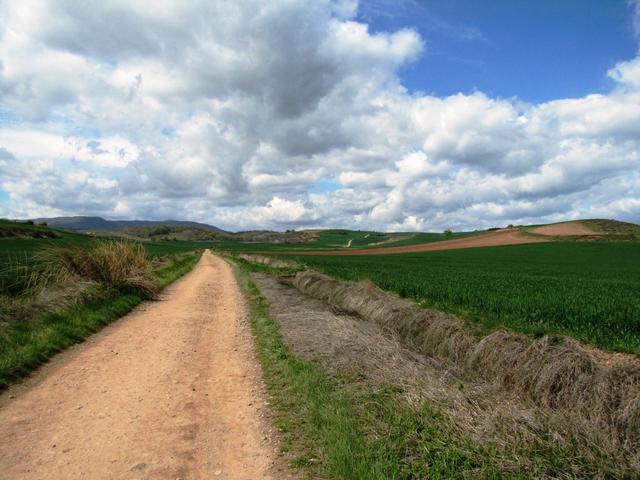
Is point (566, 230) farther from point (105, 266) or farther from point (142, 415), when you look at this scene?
point (142, 415)

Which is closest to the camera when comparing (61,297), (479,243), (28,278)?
(61,297)

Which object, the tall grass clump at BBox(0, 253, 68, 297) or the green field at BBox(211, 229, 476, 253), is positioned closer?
the tall grass clump at BBox(0, 253, 68, 297)

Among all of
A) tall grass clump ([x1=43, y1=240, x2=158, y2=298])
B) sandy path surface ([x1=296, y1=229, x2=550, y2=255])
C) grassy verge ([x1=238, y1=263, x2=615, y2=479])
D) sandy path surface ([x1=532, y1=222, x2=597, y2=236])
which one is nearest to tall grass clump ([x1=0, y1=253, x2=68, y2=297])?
tall grass clump ([x1=43, y1=240, x2=158, y2=298])

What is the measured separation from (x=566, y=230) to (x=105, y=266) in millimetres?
99478

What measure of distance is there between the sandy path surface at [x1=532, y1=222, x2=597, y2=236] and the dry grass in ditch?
305 feet

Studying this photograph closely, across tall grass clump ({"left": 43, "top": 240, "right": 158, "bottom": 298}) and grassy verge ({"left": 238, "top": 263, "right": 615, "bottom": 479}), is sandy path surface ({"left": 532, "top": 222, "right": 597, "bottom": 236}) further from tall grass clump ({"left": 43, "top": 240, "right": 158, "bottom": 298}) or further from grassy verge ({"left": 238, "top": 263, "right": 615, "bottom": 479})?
grassy verge ({"left": 238, "top": 263, "right": 615, "bottom": 479})

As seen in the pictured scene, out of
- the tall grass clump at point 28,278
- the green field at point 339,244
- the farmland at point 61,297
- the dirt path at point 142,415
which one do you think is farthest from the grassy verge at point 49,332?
the green field at point 339,244

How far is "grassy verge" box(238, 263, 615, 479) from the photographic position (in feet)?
13.6

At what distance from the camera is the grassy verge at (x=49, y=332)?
760 cm

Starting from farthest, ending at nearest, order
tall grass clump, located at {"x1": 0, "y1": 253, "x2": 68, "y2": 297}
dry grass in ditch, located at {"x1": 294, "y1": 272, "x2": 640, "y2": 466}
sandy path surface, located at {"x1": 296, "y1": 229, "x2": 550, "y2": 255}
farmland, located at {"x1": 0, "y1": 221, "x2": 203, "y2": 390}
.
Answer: sandy path surface, located at {"x1": 296, "y1": 229, "x2": 550, "y2": 255} → tall grass clump, located at {"x1": 0, "y1": 253, "x2": 68, "y2": 297} → farmland, located at {"x1": 0, "y1": 221, "x2": 203, "y2": 390} → dry grass in ditch, located at {"x1": 294, "y1": 272, "x2": 640, "y2": 466}

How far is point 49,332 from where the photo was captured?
31.6ft

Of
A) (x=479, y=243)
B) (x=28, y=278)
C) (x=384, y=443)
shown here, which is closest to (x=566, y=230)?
(x=479, y=243)

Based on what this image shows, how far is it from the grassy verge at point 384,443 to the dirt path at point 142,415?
1.70 feet

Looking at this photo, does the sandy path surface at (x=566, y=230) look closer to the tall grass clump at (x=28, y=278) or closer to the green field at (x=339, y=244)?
the green field at (x=339, y=244)
